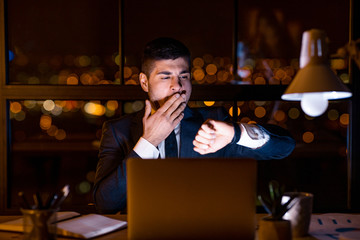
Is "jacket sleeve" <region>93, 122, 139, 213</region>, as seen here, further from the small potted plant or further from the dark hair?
the small potted plant

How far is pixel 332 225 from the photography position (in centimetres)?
133

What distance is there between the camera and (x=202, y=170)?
3.12 feet

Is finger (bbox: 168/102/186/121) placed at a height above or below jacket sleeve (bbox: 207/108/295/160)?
above

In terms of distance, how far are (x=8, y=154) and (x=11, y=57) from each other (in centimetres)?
63

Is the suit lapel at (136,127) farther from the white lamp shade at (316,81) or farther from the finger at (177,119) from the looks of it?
the white lamp shade at (316,81)

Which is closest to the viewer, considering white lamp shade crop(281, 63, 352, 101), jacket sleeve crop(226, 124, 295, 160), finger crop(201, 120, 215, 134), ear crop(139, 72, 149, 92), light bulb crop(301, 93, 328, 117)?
white lamp shade crop(281, 63, 352, 101)

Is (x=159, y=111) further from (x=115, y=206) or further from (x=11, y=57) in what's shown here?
(x=11, y=57)

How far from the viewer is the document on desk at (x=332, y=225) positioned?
3.98 feet

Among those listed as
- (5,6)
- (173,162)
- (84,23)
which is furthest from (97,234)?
(84,23)

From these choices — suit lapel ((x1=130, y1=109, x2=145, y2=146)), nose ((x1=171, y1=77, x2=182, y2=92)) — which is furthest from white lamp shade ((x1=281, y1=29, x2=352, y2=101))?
suit lapel ((x1=130, y1=109, x2=145, y2=146))

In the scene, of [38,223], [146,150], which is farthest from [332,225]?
[38,223]

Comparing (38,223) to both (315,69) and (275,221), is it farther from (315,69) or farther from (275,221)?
(315,69)

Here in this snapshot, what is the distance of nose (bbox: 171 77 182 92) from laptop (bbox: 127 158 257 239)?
3.65 feet

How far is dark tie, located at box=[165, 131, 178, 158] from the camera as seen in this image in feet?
6.69
